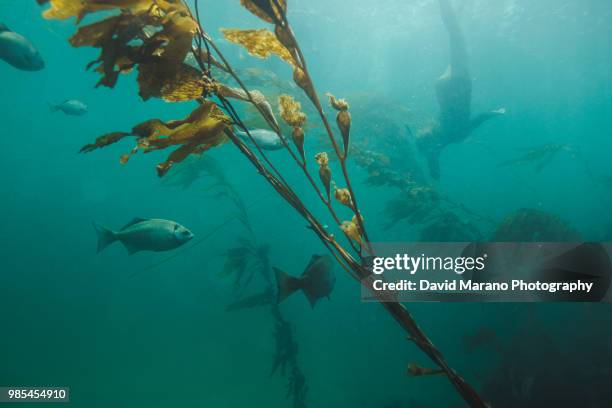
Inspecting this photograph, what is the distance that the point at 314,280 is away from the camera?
13.4 feet

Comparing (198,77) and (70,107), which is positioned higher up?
(70,107)

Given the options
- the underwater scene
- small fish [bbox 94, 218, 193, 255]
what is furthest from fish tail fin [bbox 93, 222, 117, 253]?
small fish [bbox 94, 218, 193, 255]

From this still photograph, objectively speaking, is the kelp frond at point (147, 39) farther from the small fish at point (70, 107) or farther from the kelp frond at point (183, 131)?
the small fish at point (70, 107)

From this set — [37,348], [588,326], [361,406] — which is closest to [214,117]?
[588,326]

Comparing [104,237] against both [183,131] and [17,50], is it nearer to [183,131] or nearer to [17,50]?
[17,50]

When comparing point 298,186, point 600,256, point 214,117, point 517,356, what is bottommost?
point 517,356

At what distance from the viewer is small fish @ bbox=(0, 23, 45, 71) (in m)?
3.81

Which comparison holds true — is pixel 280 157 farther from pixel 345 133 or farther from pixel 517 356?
pixel 345 133

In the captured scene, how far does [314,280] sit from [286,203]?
19.2m

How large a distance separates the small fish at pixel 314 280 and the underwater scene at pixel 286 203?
3 centimetres

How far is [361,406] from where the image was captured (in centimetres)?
1251

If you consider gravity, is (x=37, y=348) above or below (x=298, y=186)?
below

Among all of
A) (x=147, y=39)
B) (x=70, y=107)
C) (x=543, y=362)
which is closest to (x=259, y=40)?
(x=147, y=39)

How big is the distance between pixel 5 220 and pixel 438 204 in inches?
1834
